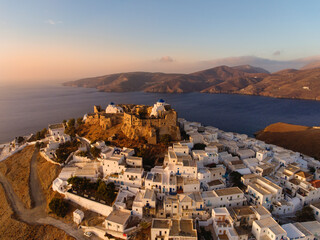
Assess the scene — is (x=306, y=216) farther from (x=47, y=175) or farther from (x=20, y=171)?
(x=20, y=171)

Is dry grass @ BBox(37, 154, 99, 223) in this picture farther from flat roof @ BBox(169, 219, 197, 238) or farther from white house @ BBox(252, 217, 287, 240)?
white house @ BBox(252, 217, 287, 240)

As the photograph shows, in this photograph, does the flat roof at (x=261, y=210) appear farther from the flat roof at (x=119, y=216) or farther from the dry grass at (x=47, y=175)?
the dry grass at (x=47, y=175)

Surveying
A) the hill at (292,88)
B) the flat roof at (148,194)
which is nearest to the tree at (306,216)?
the flat roof at (148,194)

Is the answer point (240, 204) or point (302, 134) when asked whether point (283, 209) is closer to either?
point (240, 204)

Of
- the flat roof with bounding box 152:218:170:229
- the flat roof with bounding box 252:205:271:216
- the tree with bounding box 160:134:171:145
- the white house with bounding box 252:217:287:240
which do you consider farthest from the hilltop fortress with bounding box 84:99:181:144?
the white house with bounding box 252:217:287:240

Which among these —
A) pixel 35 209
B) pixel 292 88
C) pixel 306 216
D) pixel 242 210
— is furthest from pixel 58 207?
pixel 292 88

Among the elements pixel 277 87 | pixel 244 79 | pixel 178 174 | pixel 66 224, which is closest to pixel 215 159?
pixel 178 174
